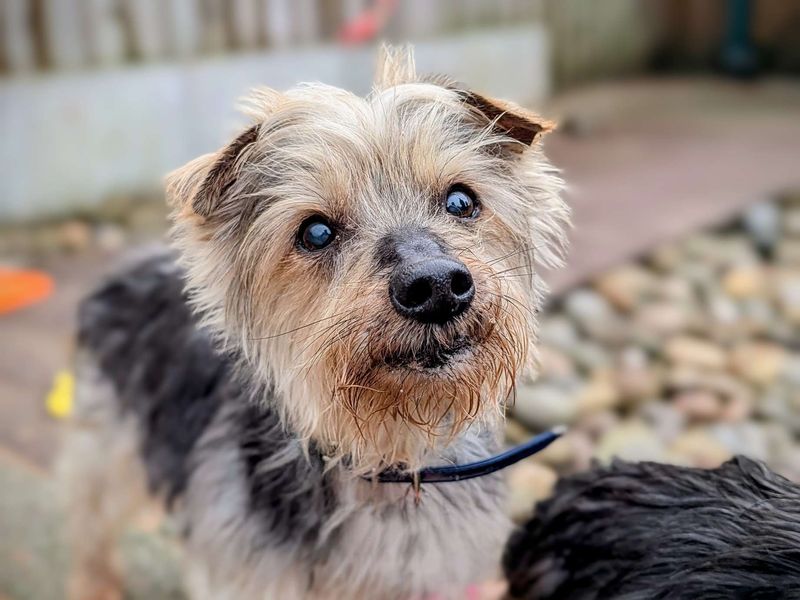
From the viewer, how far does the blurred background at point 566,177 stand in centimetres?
467

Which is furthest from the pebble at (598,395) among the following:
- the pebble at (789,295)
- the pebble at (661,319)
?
the pebble at (789,295)

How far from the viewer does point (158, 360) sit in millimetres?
3551

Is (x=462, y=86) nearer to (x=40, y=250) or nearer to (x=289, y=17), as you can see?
(x=40, y=250)

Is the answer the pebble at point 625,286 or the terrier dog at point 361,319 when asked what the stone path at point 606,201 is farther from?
the terrier dog at point 361,319

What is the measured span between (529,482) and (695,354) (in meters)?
1.79

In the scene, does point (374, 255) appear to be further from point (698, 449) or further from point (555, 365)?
point (555, 365)

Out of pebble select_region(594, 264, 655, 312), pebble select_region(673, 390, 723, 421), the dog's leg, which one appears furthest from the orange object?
pebble select_region(673, 390, 723, 421)

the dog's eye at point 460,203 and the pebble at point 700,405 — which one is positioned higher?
the dog's eye at point 460,203

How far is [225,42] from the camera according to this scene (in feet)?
28.6

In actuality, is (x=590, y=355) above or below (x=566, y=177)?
below

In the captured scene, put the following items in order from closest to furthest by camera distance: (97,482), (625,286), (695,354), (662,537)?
(662,537) → (97,482) → (695,354) → (625,286)

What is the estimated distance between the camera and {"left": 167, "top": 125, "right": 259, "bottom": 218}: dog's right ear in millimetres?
2648

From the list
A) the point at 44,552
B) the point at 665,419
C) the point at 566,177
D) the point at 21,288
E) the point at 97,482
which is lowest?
the point at 44,552

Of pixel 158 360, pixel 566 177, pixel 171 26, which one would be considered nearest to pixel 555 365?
pixel 158 360
